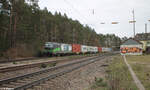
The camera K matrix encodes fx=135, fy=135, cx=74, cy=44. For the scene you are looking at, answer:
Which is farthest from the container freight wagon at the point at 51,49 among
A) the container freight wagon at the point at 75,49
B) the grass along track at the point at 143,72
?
the grass along track at the point at 143,72

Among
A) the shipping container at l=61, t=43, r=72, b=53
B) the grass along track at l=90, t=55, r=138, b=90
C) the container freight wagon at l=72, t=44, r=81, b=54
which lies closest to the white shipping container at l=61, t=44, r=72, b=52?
the shipping container at l=61, t=43, r=72, b=53

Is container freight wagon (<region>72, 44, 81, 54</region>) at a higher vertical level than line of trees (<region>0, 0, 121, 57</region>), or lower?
lower

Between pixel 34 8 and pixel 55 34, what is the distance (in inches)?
604

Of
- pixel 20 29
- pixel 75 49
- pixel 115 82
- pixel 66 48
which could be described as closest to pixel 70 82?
pixel 115 82

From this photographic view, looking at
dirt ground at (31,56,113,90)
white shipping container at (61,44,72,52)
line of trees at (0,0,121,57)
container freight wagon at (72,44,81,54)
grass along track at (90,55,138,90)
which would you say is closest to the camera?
grass along track at (90,55,138,90)

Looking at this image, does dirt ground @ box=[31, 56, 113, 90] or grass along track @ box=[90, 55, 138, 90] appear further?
dirt ground @ box=[31, 56, 113, 90]

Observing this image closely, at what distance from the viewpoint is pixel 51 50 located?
26922 millimetres

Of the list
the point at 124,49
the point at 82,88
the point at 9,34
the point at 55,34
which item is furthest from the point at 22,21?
the point at 82,88

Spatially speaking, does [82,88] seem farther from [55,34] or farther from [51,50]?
[55,34]

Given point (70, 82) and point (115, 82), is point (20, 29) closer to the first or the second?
point (70, 82)

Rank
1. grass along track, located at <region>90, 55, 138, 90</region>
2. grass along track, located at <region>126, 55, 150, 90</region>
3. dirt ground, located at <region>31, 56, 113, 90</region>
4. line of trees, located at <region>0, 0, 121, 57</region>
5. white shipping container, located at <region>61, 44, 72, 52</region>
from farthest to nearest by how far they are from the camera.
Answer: white shipping container, located at <region>61, 44, 72, 52</region>
line of trees, located at <region>0, 0, 121, 57</region>
grass along track, located at <region>126, 55, 150, 90</region>
dirt ground, located at <region>31, 56, 113, 90</region>
grass along track, located at <region>90, 55, 138, 90</region>

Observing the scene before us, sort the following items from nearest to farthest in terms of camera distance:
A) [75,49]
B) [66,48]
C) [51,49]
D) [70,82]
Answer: [70,82] → [51,49] → [66,48] → [75,49]

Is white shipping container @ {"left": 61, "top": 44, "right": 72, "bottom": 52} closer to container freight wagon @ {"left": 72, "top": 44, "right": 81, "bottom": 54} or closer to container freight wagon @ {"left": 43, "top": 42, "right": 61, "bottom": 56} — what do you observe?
container freight wagon @ {"left": 72, "top": 44, "right": 81, "bottom": 54}

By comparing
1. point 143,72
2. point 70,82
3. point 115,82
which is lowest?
point 70,82
